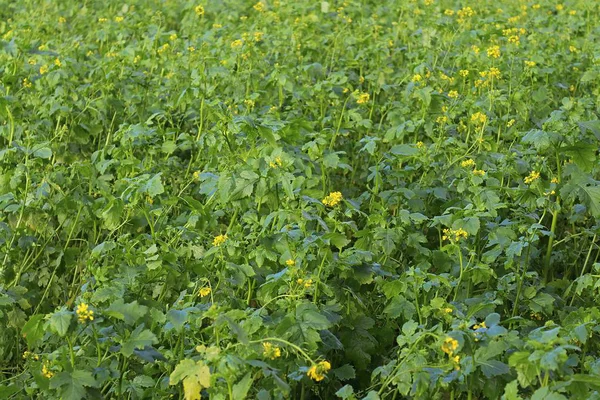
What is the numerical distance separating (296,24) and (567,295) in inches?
133

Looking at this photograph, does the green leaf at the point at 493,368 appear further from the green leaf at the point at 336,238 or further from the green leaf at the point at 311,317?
the green leaf at the point at 336,238

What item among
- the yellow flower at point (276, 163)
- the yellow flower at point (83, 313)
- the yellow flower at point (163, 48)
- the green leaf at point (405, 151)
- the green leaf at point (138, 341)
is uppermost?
the yellow flower at point (83, 313)

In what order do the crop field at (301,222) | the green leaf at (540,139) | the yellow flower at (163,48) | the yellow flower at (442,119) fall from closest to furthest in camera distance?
the crop field at (301,222), the green leaf at (540,139), the yellow flower at (442,119), the yellow flower at (163,48)

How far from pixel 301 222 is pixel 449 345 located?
38.8 inches

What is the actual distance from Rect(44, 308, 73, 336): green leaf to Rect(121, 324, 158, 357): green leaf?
209mm

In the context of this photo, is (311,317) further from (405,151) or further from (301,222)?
(405,151)

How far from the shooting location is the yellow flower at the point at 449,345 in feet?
9.95

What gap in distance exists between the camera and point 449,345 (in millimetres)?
3062

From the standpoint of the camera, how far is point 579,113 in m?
4.89

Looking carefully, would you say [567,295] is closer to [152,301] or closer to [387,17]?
[152,301]

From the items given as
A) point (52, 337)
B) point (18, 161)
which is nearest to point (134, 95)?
point (18, 161)

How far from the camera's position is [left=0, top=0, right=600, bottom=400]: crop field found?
3246mm

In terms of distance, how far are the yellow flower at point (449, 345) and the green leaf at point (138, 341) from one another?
35.0 inches

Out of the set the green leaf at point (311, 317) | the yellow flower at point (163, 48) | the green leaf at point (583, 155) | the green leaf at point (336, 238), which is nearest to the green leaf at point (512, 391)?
the green leaf at point (311, 317)
